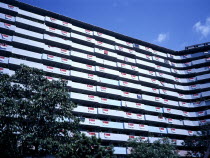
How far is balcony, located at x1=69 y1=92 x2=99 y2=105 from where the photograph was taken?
30.1m

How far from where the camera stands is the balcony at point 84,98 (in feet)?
98.9

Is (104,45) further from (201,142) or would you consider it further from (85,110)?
(201,142)

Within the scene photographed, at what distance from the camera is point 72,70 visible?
33656mm

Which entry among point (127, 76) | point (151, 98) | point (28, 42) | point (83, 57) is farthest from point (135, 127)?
point (28, 42)

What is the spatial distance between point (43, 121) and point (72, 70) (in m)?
18.7

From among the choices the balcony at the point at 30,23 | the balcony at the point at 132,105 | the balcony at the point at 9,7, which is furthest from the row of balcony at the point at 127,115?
the balcony at the point at 9,7

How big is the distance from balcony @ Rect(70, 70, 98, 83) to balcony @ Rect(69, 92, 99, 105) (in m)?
3.52

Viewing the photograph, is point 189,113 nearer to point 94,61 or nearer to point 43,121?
point 94,61

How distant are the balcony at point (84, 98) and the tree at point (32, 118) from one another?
487 inches

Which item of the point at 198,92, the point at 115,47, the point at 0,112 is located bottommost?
the point at 0,112

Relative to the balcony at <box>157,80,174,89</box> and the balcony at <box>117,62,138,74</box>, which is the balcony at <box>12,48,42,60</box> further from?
the balcony at <box>157,80,174,89</box>

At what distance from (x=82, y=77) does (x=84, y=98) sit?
13.8 feet

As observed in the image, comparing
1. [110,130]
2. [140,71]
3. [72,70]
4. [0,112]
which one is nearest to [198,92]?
[140,71]

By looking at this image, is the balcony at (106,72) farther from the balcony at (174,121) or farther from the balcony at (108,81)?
the balcony at (174,121)
